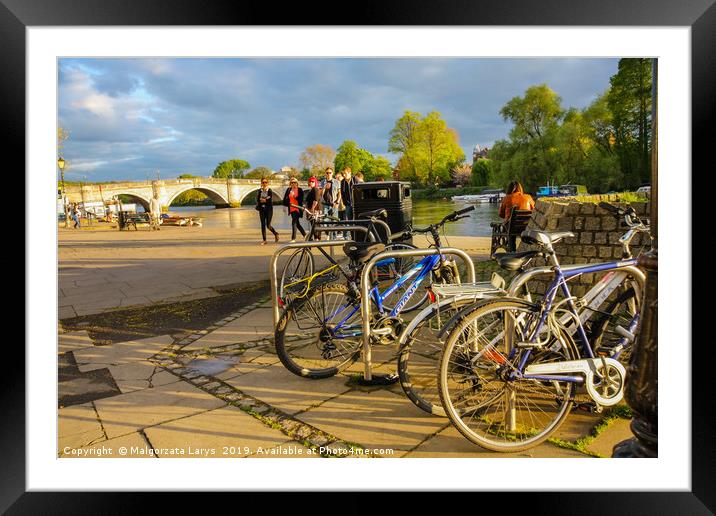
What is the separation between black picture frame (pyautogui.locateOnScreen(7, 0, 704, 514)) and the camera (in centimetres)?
220

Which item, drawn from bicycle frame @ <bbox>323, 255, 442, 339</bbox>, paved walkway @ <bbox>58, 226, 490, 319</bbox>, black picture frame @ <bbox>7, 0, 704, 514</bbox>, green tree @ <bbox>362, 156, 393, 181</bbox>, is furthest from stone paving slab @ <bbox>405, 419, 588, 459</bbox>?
green tree @ <bbox>362, 156, 393, 181</bbox>

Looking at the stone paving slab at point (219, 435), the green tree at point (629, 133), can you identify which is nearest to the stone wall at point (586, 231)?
the stone paving slab at point (219, 435)

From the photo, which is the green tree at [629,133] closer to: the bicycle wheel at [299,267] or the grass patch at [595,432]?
the bicycle wheel at [299,267]

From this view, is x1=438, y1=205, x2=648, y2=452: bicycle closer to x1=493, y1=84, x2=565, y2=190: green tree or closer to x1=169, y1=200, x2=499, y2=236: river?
x1=169, y1=200, x2=499, y2=236: river

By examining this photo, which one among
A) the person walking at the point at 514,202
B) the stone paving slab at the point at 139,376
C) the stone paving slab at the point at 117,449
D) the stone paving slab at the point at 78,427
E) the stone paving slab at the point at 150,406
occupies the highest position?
the person walking at the point at 514,202

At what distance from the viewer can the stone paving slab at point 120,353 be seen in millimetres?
3953

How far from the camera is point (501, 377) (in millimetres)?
2443

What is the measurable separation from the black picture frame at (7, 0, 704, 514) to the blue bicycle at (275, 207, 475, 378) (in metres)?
1.37

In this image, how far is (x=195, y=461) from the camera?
2398mm
